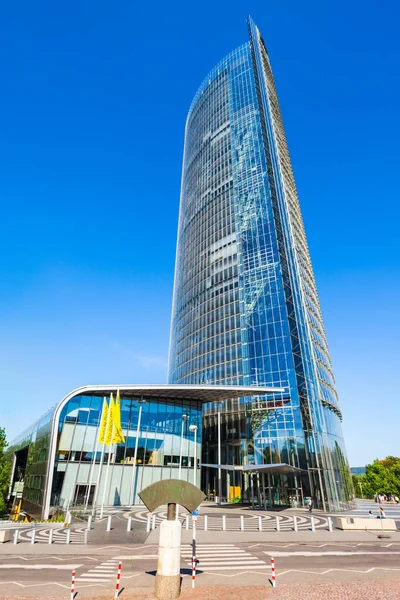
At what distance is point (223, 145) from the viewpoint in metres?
89.9

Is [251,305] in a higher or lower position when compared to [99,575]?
higher

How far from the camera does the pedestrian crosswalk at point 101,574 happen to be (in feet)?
43.0

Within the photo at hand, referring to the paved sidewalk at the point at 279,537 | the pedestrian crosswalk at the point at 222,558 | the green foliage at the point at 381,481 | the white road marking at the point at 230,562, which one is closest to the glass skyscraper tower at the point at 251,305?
the green foliage at the point at 381,481

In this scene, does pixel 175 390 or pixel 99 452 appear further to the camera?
pixel 175 390

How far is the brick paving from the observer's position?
10789 millimetres

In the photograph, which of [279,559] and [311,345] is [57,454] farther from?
[311,345]

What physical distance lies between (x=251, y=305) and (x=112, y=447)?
34963 millimetres

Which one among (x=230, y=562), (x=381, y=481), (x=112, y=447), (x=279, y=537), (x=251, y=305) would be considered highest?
(x=251, y=305)

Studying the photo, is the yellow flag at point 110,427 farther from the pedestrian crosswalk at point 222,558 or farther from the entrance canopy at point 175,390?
the pedestrian crosswalk at point 222,558

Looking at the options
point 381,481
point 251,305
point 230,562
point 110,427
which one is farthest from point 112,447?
point 381,481

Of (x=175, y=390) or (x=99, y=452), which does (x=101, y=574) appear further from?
(x=175, y=390)

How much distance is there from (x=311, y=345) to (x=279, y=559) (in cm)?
4721

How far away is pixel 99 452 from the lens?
42.3 metres

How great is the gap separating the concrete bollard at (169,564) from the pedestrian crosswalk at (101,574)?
3122mm
